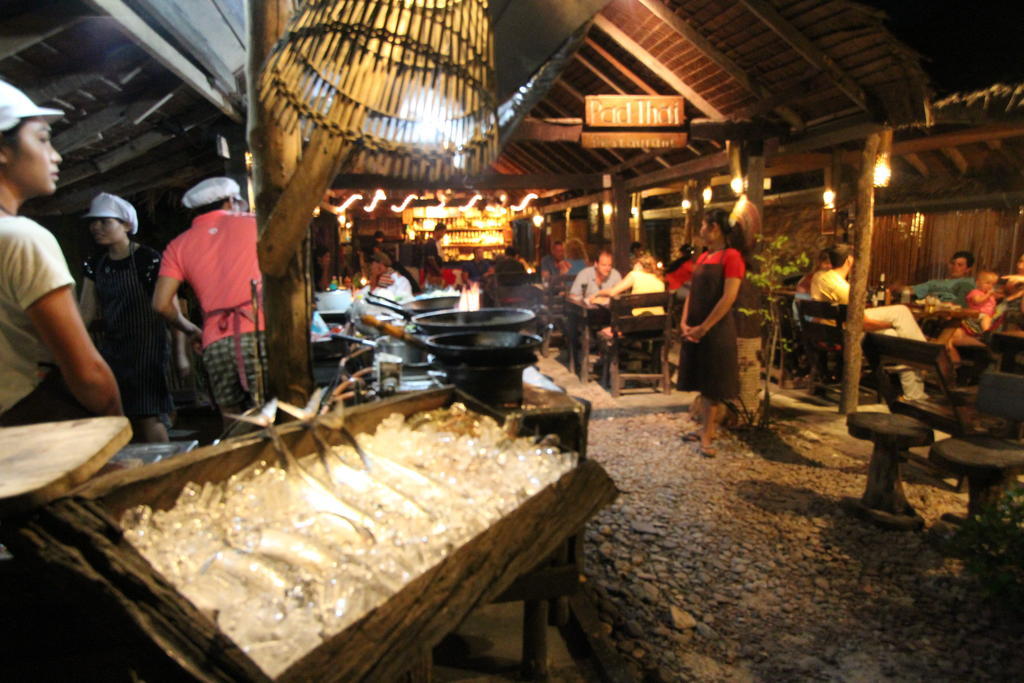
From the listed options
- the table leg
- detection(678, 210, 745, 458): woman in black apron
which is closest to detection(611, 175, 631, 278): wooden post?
the table leg

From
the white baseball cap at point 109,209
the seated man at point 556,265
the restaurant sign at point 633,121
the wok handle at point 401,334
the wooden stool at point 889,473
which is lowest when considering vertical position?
the wooden stool at point 889,473

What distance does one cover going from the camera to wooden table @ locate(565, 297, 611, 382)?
8461 millimetres

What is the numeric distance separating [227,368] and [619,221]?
36.7 ft

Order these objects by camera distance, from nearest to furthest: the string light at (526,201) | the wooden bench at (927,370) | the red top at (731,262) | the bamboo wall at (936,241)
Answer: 1. the wooden bench at (927,370)
2. the red top at (731,262)
3. the bamboo wall at (936,241)
4. the string light at (526,201)

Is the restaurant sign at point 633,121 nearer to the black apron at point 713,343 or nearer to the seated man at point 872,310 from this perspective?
the seated man at point 872,310

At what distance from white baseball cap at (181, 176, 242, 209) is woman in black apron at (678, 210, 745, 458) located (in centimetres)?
400

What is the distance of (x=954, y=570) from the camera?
11.8 feet

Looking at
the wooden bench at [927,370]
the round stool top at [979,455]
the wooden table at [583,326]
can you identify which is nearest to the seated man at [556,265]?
the wooden table at [583,326]

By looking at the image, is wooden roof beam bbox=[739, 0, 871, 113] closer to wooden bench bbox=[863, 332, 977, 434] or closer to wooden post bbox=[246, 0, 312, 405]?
wooden bench bbox=[863, 332, 977, 434]

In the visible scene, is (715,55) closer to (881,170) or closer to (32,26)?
(881,170)

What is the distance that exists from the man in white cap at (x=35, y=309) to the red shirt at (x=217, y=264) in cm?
96

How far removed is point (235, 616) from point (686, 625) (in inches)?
106

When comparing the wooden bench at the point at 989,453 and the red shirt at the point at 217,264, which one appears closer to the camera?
the red shirt at the point at 217,264

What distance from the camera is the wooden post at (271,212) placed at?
2154mm
